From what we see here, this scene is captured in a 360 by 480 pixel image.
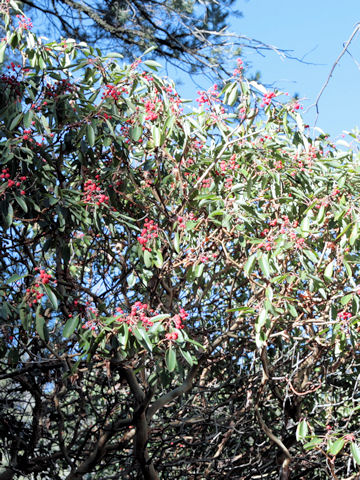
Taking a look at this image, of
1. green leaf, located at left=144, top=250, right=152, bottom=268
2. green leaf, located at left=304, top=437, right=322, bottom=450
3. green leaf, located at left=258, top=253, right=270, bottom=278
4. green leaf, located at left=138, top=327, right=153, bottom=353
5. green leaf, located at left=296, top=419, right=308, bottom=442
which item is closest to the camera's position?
green leaf, located at left=138, top=327, right=153, bottom=353

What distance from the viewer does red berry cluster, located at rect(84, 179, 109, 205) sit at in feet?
9.98

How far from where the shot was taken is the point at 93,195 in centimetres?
310

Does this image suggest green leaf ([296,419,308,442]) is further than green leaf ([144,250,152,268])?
Yes

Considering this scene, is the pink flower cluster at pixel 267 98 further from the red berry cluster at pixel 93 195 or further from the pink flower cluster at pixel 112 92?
the red berry cluster at pixel 93 195

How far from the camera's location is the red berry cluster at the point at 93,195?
9.98 ft

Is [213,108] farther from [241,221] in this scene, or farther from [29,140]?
[29,140]

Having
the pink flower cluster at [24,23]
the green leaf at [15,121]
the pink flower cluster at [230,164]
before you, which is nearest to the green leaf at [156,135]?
the pink flower cluster at [230,164]

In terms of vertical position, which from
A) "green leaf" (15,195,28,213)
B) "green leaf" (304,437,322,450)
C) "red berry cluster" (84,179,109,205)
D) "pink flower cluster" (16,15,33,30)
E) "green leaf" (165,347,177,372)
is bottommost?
"green leaf" (304,437,322,450)

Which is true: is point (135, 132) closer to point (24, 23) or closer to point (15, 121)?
point (15, 121)

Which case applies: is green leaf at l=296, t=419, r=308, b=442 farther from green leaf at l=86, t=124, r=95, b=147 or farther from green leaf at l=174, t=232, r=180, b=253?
green leaf at l=86, t=124, r=95, b=147

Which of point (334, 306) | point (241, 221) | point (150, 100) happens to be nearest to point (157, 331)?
point (241, 221)

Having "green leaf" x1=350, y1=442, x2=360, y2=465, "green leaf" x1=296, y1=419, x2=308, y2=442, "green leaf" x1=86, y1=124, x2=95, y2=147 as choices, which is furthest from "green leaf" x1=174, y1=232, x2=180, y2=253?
"green leaf" x1=350, y1=442, x2=360, y2=465

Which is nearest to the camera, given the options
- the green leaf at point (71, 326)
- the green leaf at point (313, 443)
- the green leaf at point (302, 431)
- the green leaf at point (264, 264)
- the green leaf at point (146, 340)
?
the green leaf at point (146, 340)

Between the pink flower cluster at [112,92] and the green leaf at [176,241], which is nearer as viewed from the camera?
the green leaf at [176,241]
